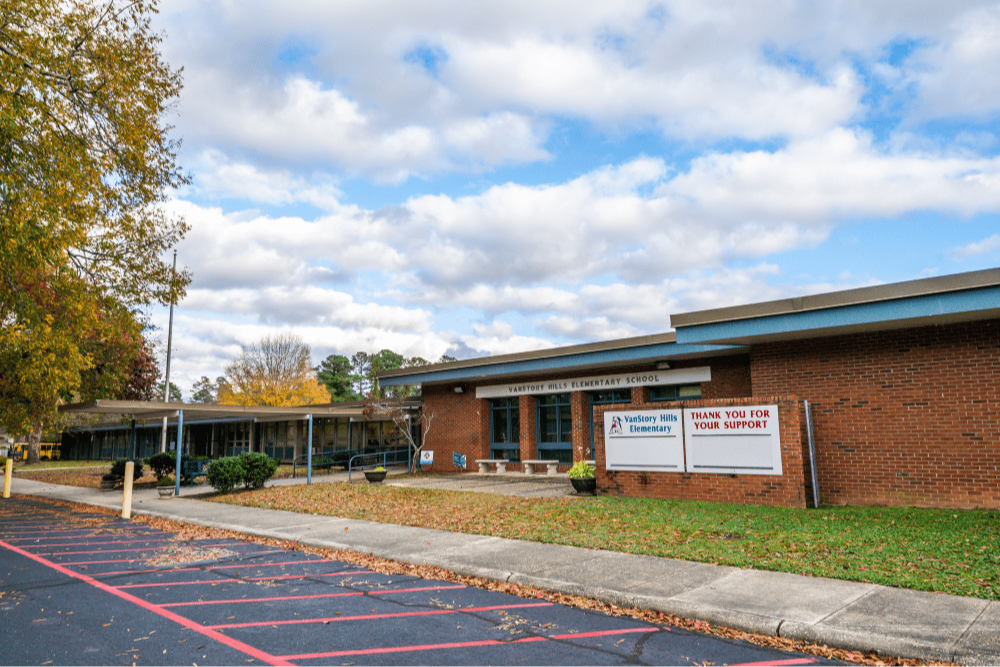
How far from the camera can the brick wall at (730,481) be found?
40.9ft

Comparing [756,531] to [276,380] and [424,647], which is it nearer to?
[424,647]

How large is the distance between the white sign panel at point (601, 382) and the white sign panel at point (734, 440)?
494cm

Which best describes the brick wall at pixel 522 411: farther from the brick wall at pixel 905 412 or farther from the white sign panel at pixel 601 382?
the brick wall at pixel 905 412

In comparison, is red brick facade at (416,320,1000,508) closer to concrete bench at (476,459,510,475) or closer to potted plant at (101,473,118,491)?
concrete bench at (476,459,510,475)

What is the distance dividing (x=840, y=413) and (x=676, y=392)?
22.1 ft

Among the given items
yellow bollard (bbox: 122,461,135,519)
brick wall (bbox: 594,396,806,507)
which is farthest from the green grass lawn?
yellow bollard (bbox: 122,461,135,519)

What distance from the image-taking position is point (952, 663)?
16.2 feet

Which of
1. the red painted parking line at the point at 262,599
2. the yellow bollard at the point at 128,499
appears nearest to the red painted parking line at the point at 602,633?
the red painted parking line at the point at 262,599

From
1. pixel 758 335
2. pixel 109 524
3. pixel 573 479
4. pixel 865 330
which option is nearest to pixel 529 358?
pixel 573 479

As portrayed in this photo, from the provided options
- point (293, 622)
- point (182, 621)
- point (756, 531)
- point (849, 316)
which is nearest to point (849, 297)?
point (849, 316)

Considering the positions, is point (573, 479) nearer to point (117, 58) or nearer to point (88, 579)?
point (88, 579)

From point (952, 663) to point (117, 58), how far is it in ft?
52.0

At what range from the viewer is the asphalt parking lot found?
17.3ft

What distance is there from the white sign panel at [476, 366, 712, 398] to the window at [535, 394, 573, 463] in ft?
1.69
